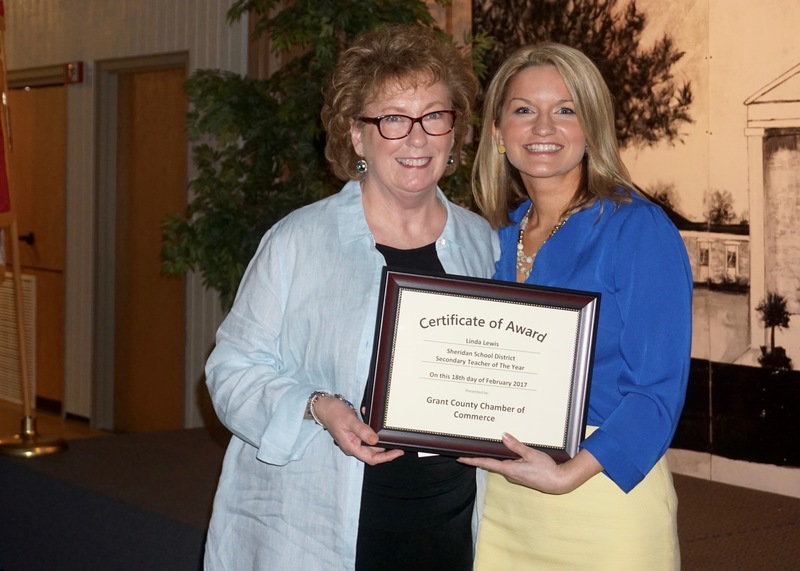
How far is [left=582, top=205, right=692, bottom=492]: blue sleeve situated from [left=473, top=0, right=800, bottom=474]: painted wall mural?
2590mm

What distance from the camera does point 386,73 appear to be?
1.91m

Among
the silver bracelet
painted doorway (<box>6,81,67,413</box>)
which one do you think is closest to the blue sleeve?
the silver bracelet

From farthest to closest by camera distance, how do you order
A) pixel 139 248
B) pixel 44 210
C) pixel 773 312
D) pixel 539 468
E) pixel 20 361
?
pixel 44 210 < pixel 139 248 < pixel 20 361 < pixel 773 312 < pixel 539 468

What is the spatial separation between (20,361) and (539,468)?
3959 mm

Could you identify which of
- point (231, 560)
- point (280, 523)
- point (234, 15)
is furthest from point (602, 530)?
point (234, 15)

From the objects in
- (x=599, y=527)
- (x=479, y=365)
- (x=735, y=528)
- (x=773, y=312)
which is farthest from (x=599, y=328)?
(x=773, y=312)

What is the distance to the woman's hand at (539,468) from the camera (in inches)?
65.1

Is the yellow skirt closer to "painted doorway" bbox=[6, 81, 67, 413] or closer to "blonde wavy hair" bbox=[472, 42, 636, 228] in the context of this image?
"blonde wavy hair" bbox=[472, 42, 636, 228]

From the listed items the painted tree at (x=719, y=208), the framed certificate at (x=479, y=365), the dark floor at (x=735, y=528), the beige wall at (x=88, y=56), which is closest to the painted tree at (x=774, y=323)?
the painted tree at (x=719, y=208)

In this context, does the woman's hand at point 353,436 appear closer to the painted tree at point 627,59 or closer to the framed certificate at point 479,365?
the framed certificate at point 479,365

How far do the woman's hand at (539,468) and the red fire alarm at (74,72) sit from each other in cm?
616

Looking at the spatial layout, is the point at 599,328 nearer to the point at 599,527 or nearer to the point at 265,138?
the point at 599,527

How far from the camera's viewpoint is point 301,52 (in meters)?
5.33

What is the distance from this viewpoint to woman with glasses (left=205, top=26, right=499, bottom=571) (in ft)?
5.94
